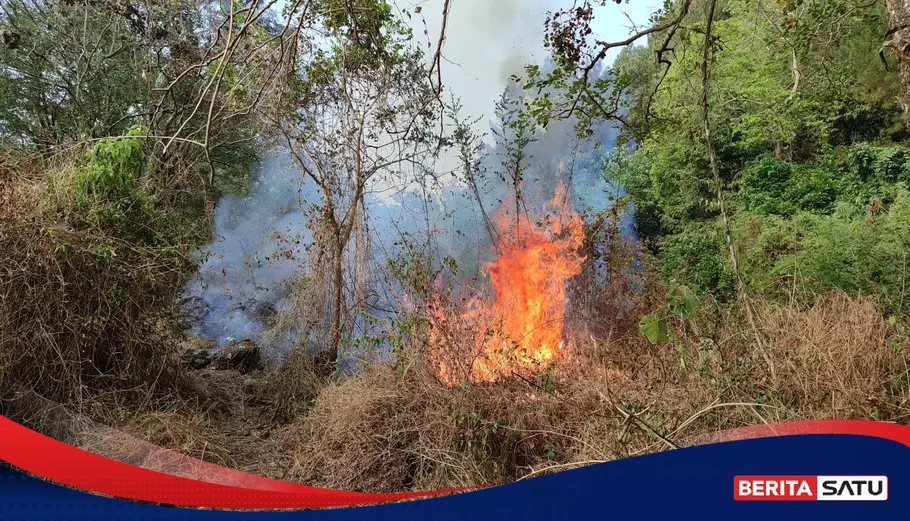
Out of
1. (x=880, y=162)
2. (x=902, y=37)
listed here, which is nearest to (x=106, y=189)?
(x=902, y=37)

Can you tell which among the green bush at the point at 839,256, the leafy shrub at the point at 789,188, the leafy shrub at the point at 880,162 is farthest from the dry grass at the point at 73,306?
the leafy shrub at the point at 880,162

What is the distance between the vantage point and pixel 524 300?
5.32 metres

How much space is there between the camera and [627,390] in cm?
354

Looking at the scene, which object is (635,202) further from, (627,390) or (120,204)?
(120,204)

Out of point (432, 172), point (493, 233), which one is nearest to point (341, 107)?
point (432, 172)

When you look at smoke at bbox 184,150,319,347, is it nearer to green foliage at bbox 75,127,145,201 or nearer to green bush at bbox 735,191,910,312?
green foliage at bbox 75,127,145,201

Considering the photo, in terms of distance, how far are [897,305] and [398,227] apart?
4.47 m

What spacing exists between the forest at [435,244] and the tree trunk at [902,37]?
17mm

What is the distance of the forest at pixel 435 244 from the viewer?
324cm

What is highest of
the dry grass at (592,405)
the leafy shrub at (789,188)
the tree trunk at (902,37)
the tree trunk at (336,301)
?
the leafy shrub at (789,188)

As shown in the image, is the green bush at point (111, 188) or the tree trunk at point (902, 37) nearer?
the tree trunk at point (902, 37)

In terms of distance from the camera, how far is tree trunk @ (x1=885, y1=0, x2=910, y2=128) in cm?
248

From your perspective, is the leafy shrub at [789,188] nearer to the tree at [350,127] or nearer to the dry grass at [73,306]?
the tree at [350,127]

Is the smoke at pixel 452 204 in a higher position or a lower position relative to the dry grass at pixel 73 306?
higher
